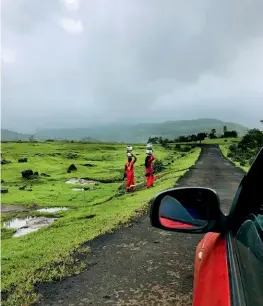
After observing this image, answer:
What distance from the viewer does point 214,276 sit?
179 cm

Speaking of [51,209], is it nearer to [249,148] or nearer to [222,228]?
[222,228]

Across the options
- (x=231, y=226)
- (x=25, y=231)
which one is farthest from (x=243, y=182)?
(x=25, y=231)

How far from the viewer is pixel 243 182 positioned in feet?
6.65

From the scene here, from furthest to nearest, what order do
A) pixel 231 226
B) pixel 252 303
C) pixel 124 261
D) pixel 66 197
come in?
1. pixel 66 197
2. pixel 124 261
3. pixel 231 226
4. pixel 252 303

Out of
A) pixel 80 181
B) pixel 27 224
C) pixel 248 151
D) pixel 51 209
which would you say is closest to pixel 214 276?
pixel 27 224

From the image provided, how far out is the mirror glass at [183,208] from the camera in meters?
2.02

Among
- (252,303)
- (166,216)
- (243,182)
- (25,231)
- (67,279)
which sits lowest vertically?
(25,231)

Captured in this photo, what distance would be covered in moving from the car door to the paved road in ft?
8.11

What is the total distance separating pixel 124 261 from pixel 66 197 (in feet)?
34.8

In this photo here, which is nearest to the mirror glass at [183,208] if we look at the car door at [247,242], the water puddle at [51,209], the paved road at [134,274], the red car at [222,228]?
the red car at [222,228]

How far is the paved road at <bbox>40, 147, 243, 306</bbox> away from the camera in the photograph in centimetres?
428

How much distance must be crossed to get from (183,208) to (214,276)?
0.40m

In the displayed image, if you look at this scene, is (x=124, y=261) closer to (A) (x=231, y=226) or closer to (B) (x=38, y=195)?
(A) (x=231, y=226)

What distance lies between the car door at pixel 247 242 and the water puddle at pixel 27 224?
28.4 ft
